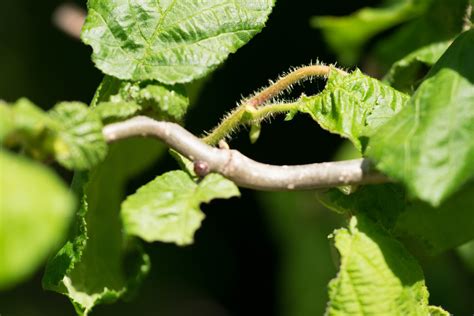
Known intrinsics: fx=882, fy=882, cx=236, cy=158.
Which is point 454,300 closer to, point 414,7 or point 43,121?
point 414,7

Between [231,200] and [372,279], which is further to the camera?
[231,200]

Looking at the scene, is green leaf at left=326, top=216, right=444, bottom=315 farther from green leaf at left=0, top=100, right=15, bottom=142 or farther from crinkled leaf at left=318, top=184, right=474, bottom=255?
green leaf at left=0, top=100, right=15, bottom=142

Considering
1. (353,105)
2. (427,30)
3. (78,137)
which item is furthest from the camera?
(427,30)

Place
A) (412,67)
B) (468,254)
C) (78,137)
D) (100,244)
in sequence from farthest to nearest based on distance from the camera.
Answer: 1. (468,254)
2. (412,67)
3. (100,244)
4. (78,137)

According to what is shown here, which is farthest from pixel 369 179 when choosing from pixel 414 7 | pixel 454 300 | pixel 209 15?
pixel 454 300

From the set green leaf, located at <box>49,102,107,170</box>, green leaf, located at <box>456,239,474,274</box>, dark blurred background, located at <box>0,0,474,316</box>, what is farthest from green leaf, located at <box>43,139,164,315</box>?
dark blurred background, located at <box>0,0,474,316</box>

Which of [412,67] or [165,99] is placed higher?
[412,67]

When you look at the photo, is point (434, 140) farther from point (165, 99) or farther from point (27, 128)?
point (27, 128)

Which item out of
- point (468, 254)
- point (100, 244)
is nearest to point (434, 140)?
point (100, 244)
